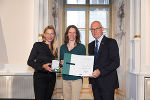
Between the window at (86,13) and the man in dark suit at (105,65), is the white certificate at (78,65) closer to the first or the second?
the man in dark suit at (105,65)

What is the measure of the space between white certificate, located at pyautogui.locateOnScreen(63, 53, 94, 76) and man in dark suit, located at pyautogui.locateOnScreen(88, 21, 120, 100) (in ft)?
0.28

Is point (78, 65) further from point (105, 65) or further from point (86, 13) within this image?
point (86, 13)

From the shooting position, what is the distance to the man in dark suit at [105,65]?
242 cm

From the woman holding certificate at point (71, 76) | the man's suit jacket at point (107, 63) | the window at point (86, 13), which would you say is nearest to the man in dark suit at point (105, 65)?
the man's suit jacket at point (107, 63)

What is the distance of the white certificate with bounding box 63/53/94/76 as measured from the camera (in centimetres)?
242

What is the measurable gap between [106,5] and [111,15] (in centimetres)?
41

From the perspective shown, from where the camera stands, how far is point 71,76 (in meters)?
2.49

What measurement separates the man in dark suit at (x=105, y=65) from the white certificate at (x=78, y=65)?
0.09 metres

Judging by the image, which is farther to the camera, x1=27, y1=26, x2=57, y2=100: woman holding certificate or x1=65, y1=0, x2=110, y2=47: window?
x1=65, y1=0, x2=110, y2=47: window

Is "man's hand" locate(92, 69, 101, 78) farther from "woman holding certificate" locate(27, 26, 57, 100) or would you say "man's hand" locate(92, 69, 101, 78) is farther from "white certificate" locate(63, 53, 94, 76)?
"woman holding certificate" locate(27, 26, 57, 100)

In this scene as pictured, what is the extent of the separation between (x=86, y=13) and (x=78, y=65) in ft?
16.2

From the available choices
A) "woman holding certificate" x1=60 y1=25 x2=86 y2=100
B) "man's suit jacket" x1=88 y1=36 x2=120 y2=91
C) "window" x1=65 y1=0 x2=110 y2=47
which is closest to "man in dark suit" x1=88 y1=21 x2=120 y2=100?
"man's suit jacket" x1=88 y1=36 x2=120 y2=91

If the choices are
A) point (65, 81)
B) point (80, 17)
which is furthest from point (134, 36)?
point (80, 17)

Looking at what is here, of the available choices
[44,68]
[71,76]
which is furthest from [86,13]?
[71,76]
